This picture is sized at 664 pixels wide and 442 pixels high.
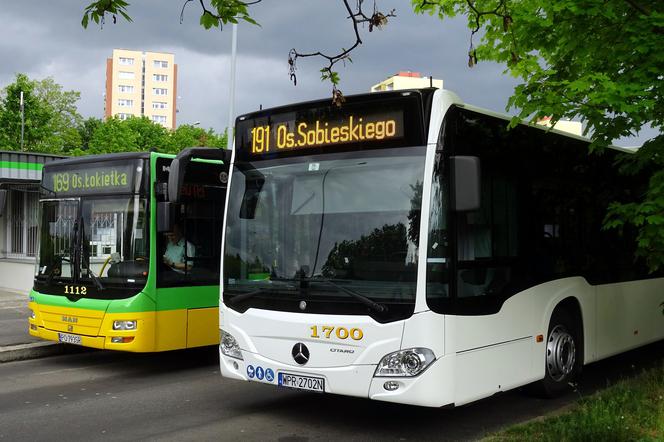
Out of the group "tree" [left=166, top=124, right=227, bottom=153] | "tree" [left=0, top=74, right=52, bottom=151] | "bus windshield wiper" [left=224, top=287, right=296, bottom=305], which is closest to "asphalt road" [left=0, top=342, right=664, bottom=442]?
"bus windshield wiper" [left=224, top=287, right=296, bottom=305]

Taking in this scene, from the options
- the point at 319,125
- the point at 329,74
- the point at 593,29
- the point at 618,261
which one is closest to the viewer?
the point at 329,74

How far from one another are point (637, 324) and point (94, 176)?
7138 mm

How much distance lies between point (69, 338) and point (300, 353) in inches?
175

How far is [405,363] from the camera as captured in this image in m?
5.56

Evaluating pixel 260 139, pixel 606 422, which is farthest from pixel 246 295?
pixel 606 422

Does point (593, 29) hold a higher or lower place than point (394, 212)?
higher

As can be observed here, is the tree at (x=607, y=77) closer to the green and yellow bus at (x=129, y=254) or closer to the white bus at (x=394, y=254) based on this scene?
the white bus at (x=394, y=254)

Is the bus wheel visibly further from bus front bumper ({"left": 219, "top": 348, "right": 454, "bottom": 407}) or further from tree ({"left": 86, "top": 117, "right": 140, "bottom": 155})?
tree ({"left": 86, "top": 117, "right": 140, "bottom": 155})

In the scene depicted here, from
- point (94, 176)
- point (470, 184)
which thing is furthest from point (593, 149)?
point (94, 176)

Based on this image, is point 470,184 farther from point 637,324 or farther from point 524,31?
point 637,324

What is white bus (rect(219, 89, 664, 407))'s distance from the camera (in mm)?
5633

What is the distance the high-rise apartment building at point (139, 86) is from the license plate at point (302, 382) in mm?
147200

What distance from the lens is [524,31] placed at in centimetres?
765

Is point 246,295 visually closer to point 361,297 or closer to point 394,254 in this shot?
point 361,297
